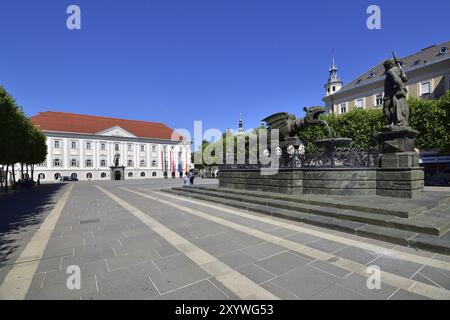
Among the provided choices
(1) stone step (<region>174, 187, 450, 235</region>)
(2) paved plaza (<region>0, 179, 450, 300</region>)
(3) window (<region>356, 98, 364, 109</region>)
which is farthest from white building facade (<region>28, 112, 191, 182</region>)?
(2) paved plaza (<region>0, 179, 450, 300</region>)

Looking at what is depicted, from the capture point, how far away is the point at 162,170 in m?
63.4

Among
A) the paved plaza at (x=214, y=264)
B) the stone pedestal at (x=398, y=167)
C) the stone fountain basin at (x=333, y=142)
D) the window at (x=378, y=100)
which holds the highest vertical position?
the window at (x=378, y=100)

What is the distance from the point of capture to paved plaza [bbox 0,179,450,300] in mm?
3213

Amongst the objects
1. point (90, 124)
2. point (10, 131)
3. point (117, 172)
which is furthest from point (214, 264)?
point (90, 124)

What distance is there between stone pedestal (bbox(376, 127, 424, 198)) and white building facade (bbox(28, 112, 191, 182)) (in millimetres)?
41316

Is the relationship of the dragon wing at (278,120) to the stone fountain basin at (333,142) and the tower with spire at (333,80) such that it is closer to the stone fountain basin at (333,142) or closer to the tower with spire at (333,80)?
the stone fountain basin at (333,142)

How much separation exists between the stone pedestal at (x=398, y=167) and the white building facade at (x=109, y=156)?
41.3m

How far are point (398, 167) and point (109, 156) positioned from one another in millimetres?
60048

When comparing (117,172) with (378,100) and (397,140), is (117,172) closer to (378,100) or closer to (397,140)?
(378,100)

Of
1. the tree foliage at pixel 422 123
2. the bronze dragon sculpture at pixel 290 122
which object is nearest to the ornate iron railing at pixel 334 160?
the bronze dragon sculpture at pixel 290 122

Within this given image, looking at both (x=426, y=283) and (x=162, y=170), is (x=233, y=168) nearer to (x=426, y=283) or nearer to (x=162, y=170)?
(x=426, y=283)

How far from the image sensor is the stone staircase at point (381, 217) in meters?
4.81

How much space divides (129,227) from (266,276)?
4.94 meters
